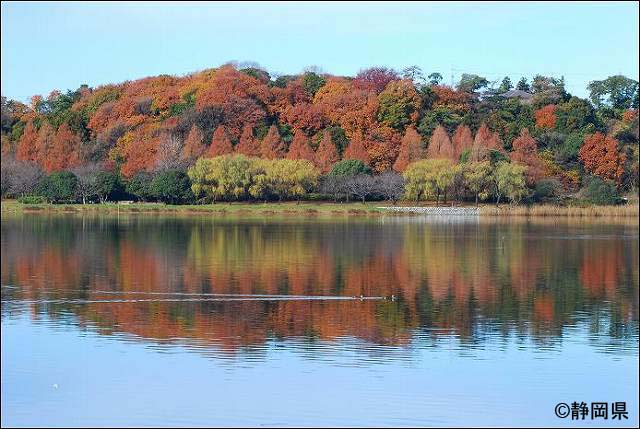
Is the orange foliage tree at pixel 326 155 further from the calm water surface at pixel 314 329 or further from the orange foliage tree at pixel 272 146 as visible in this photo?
the calm water surface at pixel 314 329

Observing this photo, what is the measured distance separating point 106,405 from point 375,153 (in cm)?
6790

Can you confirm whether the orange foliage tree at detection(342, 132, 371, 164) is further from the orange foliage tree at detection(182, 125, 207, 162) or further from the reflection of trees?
the reflection of trees

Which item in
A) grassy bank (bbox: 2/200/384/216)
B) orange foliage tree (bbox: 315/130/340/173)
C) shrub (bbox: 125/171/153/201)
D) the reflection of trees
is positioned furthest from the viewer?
orange foliage tree (bbox: 315/130/340/173)

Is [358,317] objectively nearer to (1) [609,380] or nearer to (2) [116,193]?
(1) [609,380]

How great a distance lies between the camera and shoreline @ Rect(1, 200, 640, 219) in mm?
67375

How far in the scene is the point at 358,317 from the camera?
2170 centimetres

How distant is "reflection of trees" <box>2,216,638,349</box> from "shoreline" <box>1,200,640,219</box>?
719 inches

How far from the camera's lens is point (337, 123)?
86688 millimetres

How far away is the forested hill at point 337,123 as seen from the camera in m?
77.1

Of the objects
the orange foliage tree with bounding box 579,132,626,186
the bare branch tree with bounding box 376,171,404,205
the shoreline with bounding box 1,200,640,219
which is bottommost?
the shoreline with bounding box 1,200,640,219

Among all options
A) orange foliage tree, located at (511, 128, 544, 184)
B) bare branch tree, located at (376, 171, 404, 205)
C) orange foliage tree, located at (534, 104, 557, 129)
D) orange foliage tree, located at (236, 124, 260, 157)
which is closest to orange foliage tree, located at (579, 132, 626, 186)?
orange foliage tree, located at (511, 128, 544, 184)

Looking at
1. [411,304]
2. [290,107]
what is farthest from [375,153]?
[411,304]

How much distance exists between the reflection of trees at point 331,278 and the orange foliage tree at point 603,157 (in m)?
26.5

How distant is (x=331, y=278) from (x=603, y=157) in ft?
167
